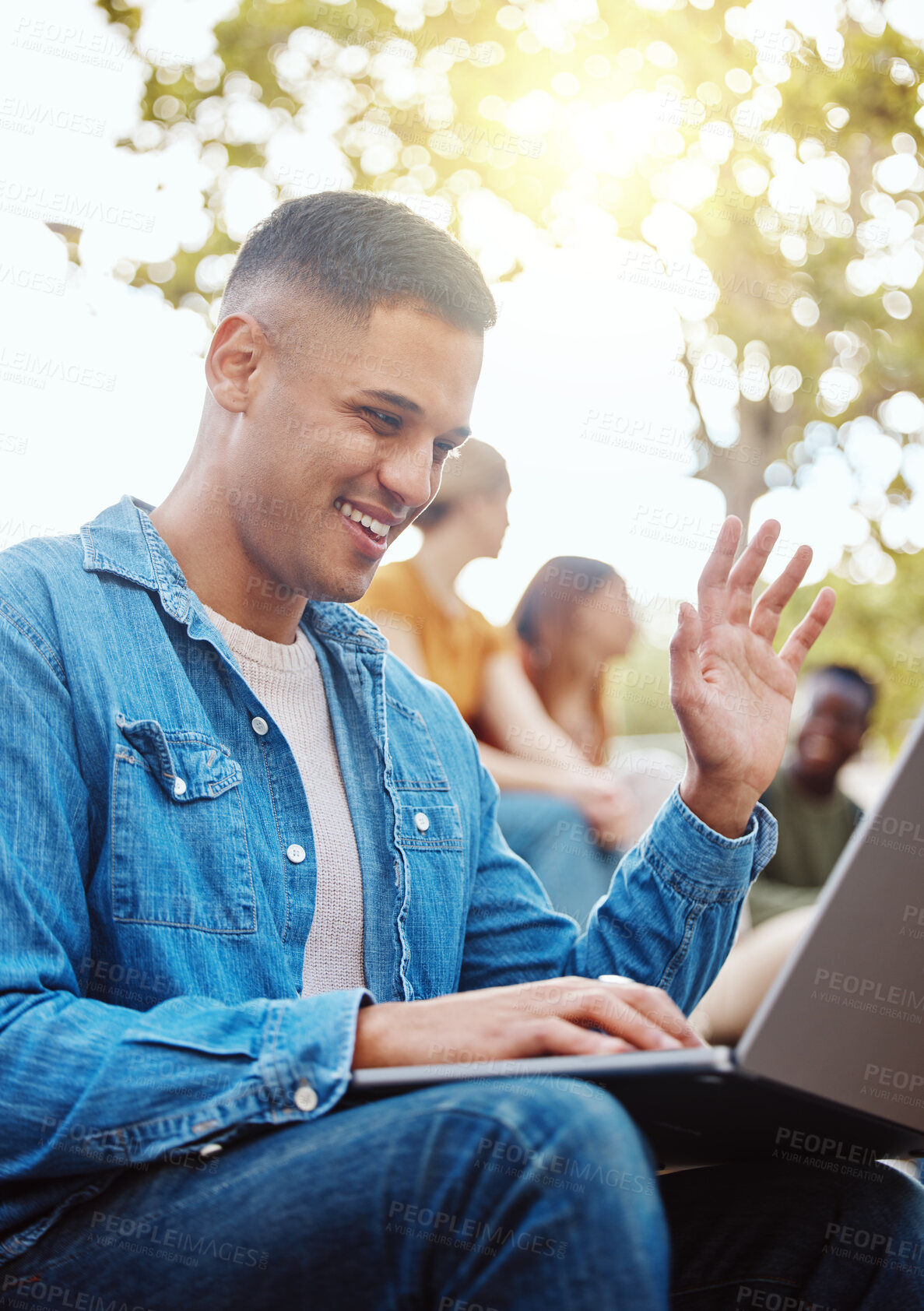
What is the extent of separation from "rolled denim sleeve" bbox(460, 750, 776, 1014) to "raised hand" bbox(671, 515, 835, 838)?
0.04 metres

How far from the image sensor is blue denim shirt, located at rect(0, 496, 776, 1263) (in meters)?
0.94

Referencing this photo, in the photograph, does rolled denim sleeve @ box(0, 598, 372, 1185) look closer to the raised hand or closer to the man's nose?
the raised hand

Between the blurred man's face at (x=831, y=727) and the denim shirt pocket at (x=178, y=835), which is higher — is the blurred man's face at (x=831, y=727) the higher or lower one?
the higher one

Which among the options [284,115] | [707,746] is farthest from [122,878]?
[284,115]

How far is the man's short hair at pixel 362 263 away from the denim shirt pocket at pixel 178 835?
28.6 inches

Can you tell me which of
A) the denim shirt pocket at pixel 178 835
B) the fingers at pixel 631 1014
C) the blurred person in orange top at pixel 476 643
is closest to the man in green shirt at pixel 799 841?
the blurred person in orange top at pixel 476 643

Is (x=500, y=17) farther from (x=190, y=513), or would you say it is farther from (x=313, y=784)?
(x=313, y=784)

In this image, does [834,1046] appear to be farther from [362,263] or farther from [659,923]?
[362,263]

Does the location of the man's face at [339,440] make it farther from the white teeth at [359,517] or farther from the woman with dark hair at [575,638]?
the woman with dark hair at [575,638]

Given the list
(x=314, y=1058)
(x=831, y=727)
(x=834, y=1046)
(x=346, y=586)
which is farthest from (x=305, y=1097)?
(x=831, y=727)

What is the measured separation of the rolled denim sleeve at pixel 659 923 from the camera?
57.1 inches

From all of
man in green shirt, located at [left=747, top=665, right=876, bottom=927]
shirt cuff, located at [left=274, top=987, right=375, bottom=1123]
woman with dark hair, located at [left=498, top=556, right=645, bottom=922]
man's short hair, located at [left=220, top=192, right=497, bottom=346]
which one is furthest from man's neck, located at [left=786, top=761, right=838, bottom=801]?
shirt cuff, located at [left=274, top=987, right=375, bottom=1123]

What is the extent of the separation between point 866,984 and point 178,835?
29.3 inches

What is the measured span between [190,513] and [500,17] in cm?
432
